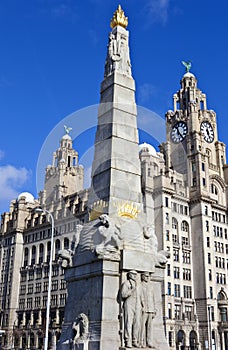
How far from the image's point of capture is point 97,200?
22.6m

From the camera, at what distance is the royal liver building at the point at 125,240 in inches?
770

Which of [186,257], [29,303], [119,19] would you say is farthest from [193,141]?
[119,19]

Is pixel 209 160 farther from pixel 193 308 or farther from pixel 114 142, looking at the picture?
pixel 114 142

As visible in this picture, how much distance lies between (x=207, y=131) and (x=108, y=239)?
256 feet

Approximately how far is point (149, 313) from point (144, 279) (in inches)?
61.4

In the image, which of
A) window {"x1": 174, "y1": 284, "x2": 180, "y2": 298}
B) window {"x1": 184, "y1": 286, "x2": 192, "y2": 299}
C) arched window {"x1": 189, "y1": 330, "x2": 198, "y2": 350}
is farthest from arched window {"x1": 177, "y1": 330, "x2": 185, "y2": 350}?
window {"x1": 184, "y1": 286, "x2": 192, "y2": 299}

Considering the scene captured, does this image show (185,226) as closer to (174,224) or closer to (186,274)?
(174,224)

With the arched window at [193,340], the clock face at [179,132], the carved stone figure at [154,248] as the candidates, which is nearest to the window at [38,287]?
the arched window at [193,340]

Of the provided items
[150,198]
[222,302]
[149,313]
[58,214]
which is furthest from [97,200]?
[58,214]

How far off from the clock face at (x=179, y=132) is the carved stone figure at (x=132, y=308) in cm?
7314

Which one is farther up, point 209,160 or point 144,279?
point 209,160

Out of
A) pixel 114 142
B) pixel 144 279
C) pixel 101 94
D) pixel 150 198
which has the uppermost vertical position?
pixel 150 198

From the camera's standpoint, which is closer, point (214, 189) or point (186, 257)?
point (186, 257)

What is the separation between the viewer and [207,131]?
9381 cm
